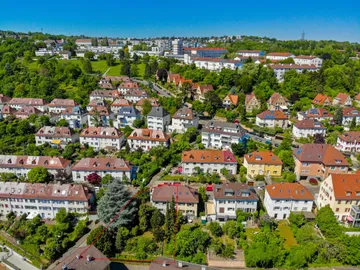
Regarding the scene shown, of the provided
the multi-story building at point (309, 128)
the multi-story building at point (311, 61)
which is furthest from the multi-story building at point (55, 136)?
the multi-story building at point (311, 61)

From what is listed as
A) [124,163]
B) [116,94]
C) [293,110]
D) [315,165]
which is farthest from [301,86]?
[124,163]

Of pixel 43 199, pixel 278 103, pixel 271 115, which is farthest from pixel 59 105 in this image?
pixel 278 103

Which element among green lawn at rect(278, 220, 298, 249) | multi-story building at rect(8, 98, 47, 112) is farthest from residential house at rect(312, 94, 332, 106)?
multi-story building at rect(8, 98, 47, 112)

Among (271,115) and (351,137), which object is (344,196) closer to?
(351,137)

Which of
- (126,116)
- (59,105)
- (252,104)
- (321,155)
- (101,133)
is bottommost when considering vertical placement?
(321,155)

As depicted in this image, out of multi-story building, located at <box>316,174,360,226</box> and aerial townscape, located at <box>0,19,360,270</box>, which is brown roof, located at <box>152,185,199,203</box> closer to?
aerial townscape, located at <box>0,19,360,270</box>

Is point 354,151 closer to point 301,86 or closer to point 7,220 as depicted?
point 301,86

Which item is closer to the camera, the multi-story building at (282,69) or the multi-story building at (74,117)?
the multi-story building at (74,117)

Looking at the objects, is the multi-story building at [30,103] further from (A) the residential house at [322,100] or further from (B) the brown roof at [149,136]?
(A) the residential house at [322,100]
